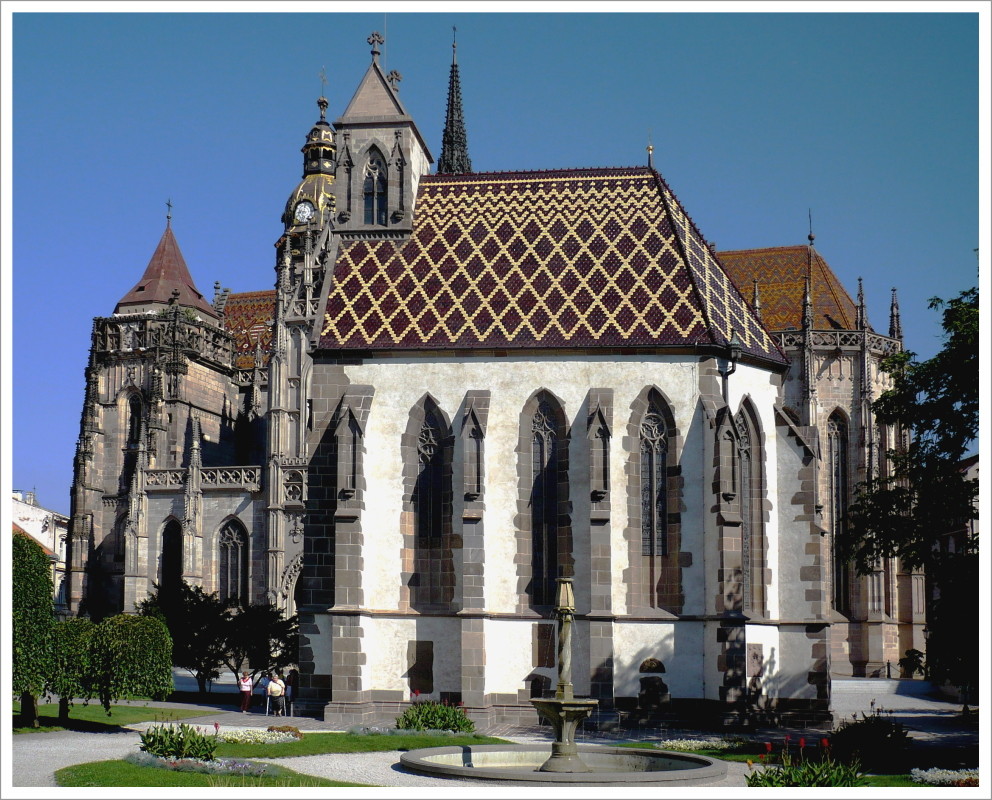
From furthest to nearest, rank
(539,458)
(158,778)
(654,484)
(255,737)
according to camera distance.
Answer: (539,458), (654,484), (255,737), (158,778)

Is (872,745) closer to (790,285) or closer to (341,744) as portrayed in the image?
(341,744)

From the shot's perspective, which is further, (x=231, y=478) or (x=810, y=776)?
(x=231, y=478)

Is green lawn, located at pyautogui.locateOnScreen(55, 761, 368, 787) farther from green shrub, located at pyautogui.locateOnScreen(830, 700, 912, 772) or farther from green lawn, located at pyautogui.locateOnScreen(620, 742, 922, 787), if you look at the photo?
green shrub, located at pyautogui.locateOnScreen(830, 700, 912, 772)

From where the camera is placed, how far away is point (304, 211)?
82.2m

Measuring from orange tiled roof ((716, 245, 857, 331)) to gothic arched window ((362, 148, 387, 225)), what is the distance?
27173mm

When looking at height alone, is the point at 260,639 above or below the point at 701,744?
above

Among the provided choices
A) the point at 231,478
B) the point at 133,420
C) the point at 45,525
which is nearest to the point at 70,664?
the point at 231,478

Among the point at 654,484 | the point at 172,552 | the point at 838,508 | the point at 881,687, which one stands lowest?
the point at 881,687

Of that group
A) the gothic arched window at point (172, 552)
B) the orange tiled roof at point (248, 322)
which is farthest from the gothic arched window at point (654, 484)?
the orange tiled roof at point (248, 322)

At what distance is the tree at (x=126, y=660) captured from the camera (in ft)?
103

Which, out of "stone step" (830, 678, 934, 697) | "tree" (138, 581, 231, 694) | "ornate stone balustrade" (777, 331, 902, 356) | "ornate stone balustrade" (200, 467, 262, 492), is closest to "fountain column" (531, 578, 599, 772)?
"tree" (138, 581, 231, 694)

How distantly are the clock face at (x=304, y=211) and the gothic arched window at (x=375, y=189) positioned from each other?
41.0m

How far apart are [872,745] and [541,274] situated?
695 inches

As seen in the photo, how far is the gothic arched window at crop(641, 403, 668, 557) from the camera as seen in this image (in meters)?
36.7
